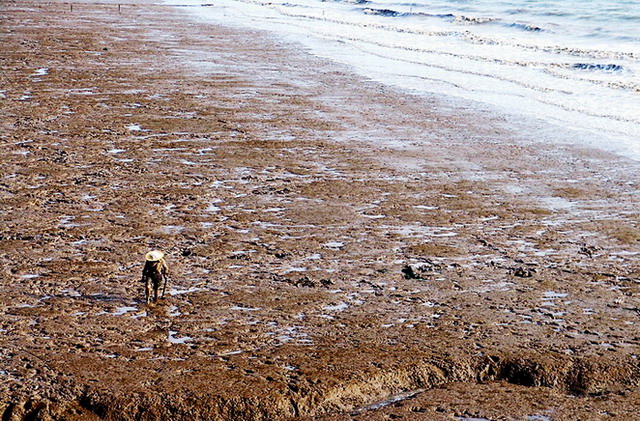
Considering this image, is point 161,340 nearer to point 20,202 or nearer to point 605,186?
point 20,202

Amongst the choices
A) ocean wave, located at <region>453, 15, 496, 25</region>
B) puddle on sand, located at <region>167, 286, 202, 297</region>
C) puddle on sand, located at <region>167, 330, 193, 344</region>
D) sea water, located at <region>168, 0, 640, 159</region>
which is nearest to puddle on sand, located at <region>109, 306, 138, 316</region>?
puddle on sand, located at <region>167, 286, 202, 297</region>

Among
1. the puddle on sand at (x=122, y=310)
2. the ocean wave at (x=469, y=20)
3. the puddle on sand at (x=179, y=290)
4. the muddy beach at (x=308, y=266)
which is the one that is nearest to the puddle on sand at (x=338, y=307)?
the muddy beach at (x=308, y=266)

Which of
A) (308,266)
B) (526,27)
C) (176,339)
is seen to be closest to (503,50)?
(526,27)

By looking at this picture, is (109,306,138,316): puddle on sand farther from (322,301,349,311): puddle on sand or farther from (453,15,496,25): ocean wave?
(453,15,496,25): ocean wave

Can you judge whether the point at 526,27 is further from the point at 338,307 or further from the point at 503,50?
the point at 338,307

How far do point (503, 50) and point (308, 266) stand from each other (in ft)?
76.8

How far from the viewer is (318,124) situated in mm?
12594

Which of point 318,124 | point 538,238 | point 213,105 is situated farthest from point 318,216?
point 213,105

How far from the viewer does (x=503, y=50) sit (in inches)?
1133

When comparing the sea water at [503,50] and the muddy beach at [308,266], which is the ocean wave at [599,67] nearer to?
the sea water at [503,50]

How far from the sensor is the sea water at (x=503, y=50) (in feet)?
52.2

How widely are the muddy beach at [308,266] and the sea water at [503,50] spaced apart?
295 centimetres

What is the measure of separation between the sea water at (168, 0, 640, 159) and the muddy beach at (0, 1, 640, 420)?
2951 millimetres

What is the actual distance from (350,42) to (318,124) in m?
15.9
